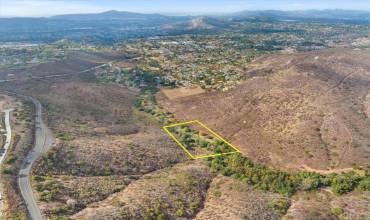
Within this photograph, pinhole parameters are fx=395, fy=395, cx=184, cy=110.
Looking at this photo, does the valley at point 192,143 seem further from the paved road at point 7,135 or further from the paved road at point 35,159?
the paved road at point 7,135

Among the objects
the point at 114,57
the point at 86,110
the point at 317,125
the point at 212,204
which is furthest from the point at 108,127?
the point at 114,57

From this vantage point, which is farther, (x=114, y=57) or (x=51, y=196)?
(x=114, y=57)

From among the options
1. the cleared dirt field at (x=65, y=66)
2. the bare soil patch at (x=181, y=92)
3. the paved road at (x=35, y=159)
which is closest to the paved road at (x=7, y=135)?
the paved road at (x=35, y=159)

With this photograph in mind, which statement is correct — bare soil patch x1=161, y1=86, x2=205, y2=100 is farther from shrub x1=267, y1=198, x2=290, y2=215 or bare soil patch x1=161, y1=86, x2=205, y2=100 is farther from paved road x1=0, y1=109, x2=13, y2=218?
shrub x1=267, y1=198, x2=290, y2=215

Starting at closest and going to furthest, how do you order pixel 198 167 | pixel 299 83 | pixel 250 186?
pixel 250 186
pixel 198 167
pixel 299 83

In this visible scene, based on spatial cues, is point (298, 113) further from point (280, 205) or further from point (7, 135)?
point (7, 135)

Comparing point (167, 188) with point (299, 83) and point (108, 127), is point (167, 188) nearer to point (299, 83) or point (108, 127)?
point (108, 127)

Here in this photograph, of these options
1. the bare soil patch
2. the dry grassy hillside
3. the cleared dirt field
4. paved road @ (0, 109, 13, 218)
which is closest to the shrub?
the dry grassy hillside
